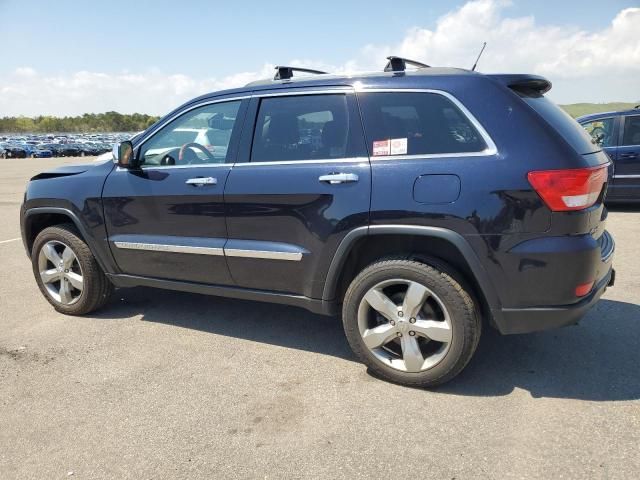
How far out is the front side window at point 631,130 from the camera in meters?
8.35

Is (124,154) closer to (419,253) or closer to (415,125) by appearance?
(415,125)

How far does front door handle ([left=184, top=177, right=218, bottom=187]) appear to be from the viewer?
3.56 m

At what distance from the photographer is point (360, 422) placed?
2.78 meters

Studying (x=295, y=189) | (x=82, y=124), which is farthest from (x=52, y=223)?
(x=82, y=124)

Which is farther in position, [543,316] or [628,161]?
[628,161]

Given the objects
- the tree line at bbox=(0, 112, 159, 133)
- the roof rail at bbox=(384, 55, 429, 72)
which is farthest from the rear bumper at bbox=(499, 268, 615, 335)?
the tree line at bbox=(0, 112, 159, 133)

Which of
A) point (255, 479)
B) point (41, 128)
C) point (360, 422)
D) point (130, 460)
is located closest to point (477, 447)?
point (360, 422)

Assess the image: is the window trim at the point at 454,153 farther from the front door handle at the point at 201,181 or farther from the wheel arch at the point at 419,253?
the front door handle at the point at 201,181

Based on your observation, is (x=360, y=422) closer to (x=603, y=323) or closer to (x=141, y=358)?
(x=141, y=358)

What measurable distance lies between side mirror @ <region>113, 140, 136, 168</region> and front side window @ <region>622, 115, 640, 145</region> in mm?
7877

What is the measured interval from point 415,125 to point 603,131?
23.4 ft

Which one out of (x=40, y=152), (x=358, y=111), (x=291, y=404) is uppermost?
(x=358, y=111)

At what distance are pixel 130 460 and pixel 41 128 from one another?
606 feet

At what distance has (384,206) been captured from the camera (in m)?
2.96
